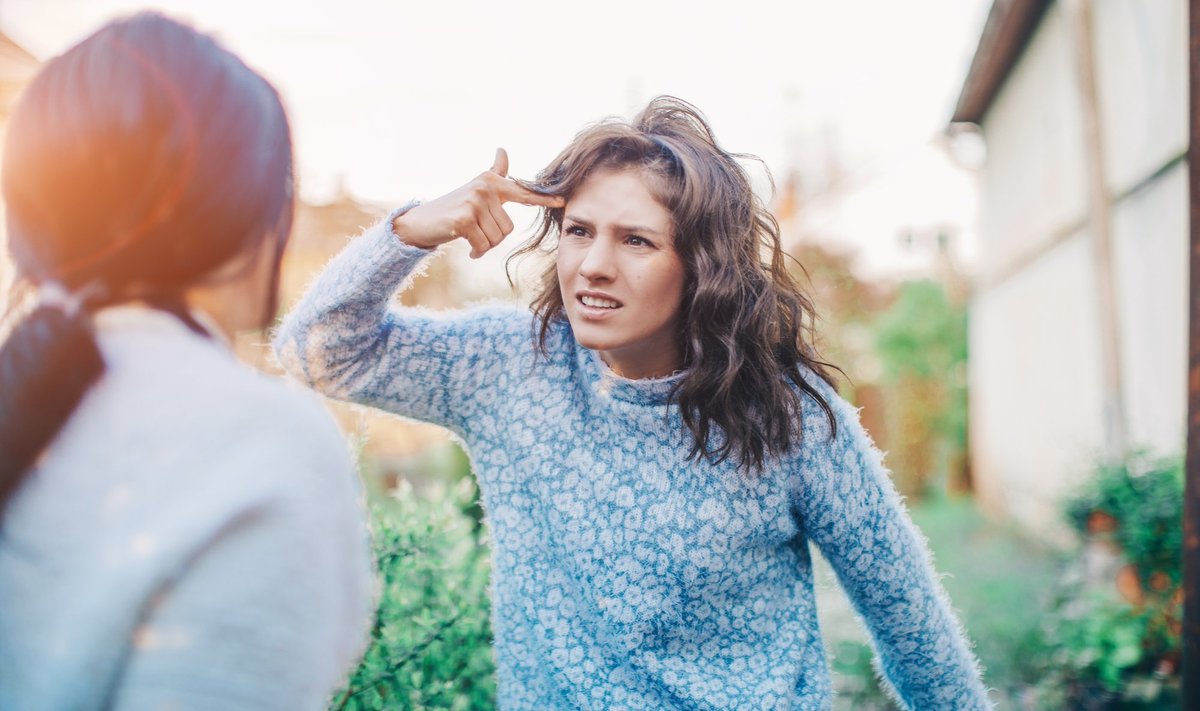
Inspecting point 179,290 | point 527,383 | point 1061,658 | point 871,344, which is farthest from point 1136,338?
point 871,344

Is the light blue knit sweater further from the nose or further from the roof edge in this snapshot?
the roof edge

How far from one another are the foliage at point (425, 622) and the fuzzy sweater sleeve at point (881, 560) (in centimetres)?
85

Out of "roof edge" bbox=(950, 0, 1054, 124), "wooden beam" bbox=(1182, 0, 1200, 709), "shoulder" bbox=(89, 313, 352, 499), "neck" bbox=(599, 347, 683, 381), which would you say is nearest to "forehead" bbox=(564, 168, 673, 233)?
"neck" bbox=(599, 347, 683, 381)

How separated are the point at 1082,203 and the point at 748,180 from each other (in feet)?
18.3

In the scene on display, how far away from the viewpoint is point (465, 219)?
5.51 feet

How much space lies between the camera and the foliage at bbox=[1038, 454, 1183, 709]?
3303 millimetres

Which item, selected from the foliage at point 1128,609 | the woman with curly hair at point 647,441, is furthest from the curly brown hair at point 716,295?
the foliage at point 1128,609

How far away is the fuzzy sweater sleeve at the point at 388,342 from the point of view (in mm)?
1681

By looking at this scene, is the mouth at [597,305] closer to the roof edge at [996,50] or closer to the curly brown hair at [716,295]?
the curly brown hair at [716,295]

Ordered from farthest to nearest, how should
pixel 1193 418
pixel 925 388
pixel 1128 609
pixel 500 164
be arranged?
pixel 925 388, pixel 1128 609, pixel 1193 418, pixel 500 164

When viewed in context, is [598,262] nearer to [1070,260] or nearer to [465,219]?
[465,219]

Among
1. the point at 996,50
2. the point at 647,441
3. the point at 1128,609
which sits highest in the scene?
the point at 996,50

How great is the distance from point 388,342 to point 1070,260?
21.3 ft

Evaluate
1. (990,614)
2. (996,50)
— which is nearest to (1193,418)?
(990,614)
